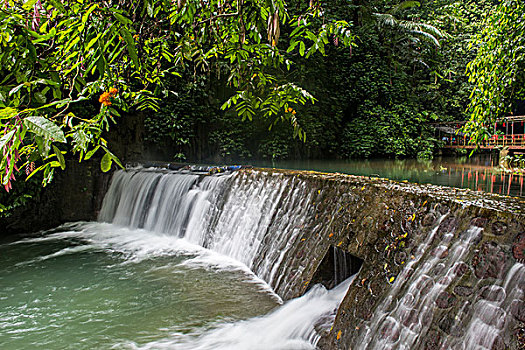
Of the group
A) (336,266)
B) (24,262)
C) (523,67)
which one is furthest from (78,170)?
(523,67)

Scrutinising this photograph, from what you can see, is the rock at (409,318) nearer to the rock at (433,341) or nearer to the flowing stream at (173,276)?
the rock at (433,341)

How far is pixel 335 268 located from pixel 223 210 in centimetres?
277

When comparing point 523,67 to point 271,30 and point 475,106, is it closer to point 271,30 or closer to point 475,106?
point 475,106

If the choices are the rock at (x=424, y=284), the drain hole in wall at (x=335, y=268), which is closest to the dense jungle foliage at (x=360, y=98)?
the drain hole in wall at (x=335, y=268)

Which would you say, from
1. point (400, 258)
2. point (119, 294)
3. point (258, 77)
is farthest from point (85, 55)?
point (119, 294)

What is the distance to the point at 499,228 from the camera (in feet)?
8.37

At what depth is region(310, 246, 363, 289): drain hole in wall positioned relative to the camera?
3955 mm

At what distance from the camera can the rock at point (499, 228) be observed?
253 centimetres

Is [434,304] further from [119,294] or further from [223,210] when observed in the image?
[223,210]

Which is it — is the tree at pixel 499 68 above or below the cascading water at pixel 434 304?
above

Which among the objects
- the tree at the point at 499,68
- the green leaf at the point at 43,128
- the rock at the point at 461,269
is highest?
the tree at the point at 499,68

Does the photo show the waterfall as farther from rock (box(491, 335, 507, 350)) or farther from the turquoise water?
Answer: rock (box(491, 335, 507, 350))

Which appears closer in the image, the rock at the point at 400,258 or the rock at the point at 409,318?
the rock at the point at 409,318

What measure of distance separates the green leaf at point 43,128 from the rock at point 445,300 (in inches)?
99.5
